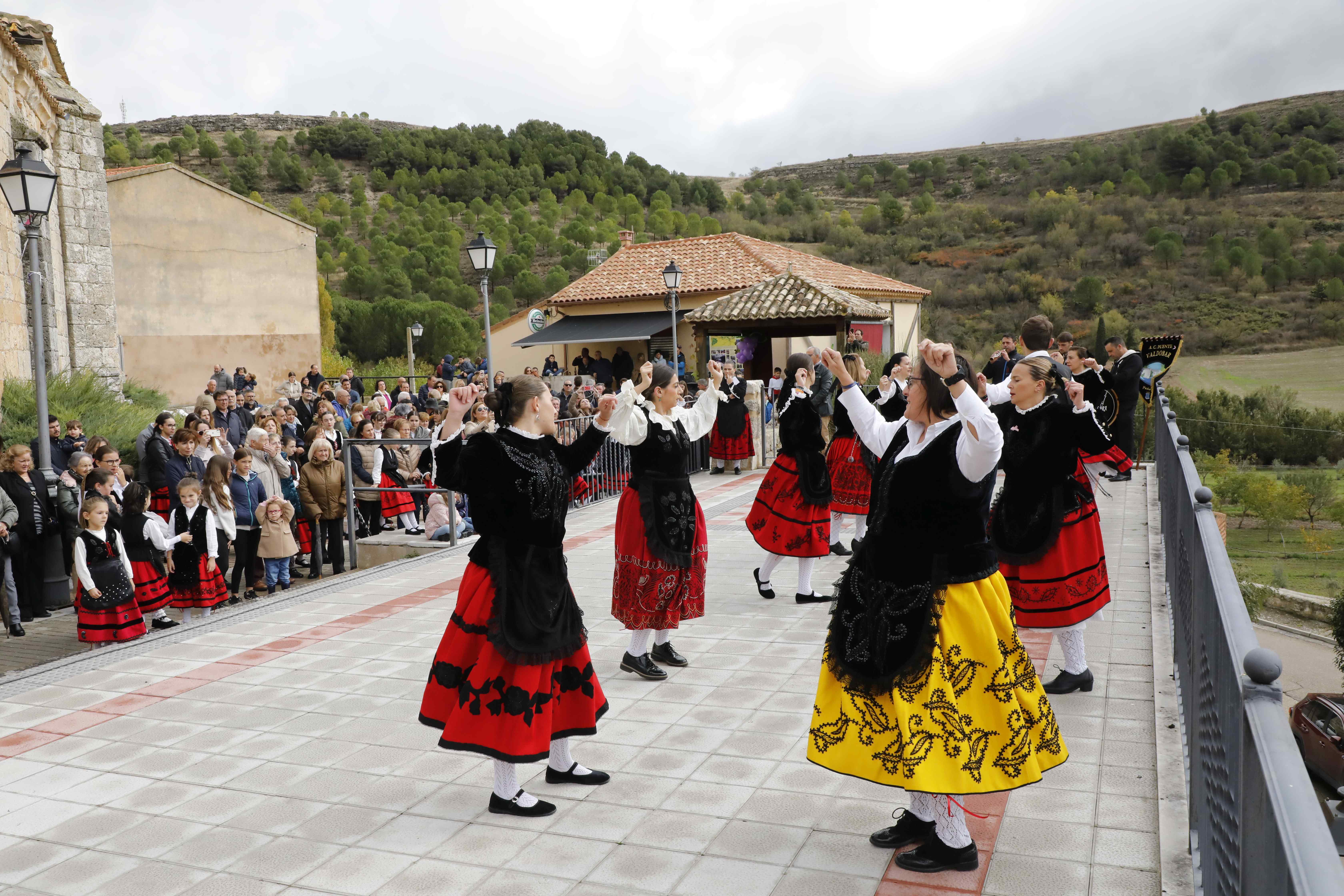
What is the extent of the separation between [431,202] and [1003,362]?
61412mm

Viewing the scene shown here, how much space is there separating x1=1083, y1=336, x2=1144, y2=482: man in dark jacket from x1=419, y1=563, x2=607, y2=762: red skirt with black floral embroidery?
28.0ft

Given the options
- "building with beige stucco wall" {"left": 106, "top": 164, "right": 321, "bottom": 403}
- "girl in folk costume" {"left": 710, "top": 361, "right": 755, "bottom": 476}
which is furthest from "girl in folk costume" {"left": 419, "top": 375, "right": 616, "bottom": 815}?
"building with beige stucco wall" {"left": 106, "top": 164, "right": 321, "bottom": 403}

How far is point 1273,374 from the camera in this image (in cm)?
4122

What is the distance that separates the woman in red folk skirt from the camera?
495 cm

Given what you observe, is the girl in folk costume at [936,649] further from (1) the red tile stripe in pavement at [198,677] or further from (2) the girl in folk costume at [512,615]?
(1) the red tile stripe in pavement at [198,677]

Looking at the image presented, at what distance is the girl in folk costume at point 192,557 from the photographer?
8328mm

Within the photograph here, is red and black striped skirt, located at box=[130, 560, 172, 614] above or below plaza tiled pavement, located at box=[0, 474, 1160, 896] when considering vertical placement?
above

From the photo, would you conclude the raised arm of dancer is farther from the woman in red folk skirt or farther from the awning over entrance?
the awning over entrance

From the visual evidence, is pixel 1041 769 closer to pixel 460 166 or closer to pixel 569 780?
pixel 569 780

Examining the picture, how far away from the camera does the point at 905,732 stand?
3.22m

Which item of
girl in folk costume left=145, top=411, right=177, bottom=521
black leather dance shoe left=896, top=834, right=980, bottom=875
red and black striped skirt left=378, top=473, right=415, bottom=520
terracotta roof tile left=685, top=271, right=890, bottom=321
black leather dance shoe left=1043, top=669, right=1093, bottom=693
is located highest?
terracotta roof tile left=685, top=271, right=890, bottom=321

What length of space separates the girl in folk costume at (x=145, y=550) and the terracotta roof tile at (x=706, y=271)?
60.4 ft

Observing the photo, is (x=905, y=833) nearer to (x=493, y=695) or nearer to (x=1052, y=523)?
(x=493, y=695)

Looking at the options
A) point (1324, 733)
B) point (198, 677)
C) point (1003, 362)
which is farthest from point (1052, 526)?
point (1324, 733)
